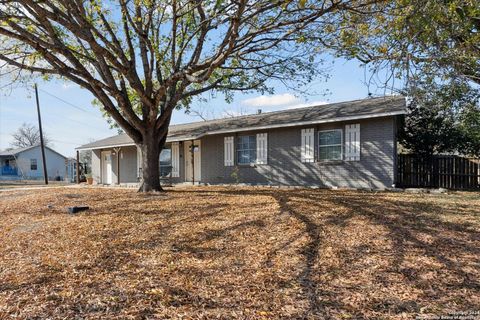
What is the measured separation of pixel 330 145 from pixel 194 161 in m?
6.99

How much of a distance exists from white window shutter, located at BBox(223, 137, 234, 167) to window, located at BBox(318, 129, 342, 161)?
413 centimetres

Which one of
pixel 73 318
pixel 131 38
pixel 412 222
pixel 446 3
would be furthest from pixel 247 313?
pixel 131 38

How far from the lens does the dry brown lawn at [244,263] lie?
3.03m

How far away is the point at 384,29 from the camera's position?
6883mm

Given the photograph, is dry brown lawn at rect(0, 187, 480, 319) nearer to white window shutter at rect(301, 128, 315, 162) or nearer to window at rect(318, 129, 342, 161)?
window at rect(318, 129, 342, 161)

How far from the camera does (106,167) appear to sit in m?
21.5

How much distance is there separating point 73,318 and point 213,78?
10.8 m

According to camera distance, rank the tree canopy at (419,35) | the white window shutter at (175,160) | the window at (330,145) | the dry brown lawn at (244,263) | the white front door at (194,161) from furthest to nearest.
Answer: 1. the white window shutter at (175,160)
2. the white front door at (194,161)
3. the window at (330,145)
4. the tree canopy at (419,35)
5. the dry brown lawn at (244,263)

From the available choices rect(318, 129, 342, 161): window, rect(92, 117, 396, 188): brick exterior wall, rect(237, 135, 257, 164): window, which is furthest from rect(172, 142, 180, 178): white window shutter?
rect(318, 129, 342, 161): window

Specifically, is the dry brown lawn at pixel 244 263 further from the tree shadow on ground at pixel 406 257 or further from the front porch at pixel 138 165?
the front porch at pixel 138 165

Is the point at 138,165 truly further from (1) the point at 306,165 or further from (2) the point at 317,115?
(2) the point at 317,115

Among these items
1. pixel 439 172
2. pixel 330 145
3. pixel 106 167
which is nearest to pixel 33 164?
pixel 106 167

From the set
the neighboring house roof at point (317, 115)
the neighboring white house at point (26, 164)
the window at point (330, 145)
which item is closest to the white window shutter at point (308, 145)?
the window at point (330, 145)

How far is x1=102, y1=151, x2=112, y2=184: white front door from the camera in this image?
21.2 m
